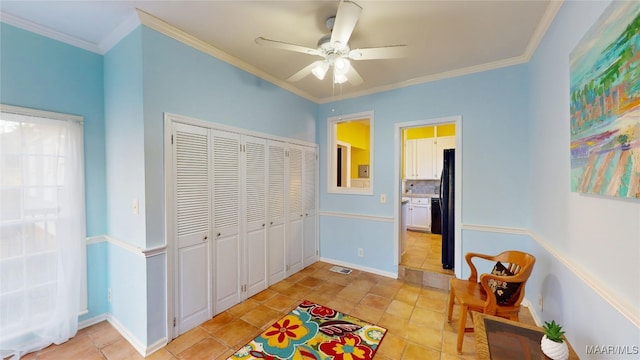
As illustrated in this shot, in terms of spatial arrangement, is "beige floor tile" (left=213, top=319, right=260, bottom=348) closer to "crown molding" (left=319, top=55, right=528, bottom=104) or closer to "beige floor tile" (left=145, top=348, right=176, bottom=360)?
"beige floor tile" (left=145, top=348, right=176, bottom=360)

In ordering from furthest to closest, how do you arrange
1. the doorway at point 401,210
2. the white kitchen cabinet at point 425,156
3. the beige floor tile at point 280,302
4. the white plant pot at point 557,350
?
the white kitchen cabinet at point 425,156
the doorway at point 401,210
the beige floor tile at point 280,302
the white plant pot at point 557,350

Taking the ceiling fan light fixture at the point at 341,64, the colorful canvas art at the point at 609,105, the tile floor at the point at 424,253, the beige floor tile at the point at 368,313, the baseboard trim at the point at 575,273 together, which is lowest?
the beige floor tile at the point at 368,313

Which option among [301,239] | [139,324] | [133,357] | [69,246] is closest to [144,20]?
[69,246]

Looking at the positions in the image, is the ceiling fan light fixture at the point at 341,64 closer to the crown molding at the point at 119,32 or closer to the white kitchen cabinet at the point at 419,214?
the crown molding at the point at 119,32

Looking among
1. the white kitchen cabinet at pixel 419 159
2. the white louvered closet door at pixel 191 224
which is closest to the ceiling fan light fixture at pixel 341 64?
the white louvered closet door at pixel 191 224

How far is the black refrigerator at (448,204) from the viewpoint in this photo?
10.2 feet

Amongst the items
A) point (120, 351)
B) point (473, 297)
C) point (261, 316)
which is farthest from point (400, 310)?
point (120, 351)

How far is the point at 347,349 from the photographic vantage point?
195 cm

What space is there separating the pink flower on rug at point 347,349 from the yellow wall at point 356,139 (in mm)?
3980

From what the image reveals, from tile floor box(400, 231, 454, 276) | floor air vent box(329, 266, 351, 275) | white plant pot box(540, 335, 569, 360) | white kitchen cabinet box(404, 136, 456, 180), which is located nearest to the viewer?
white plant pot box(540, 335, 569, 360)

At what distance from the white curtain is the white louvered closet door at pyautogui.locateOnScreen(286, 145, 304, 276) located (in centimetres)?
218

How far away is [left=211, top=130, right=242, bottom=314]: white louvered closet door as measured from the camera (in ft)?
8.02

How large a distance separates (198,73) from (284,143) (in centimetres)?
134

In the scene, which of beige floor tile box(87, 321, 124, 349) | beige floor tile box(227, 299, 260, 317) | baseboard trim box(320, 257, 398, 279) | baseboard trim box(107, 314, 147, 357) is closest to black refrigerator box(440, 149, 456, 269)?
baseboard trim box(320, 257, 398, 279)
